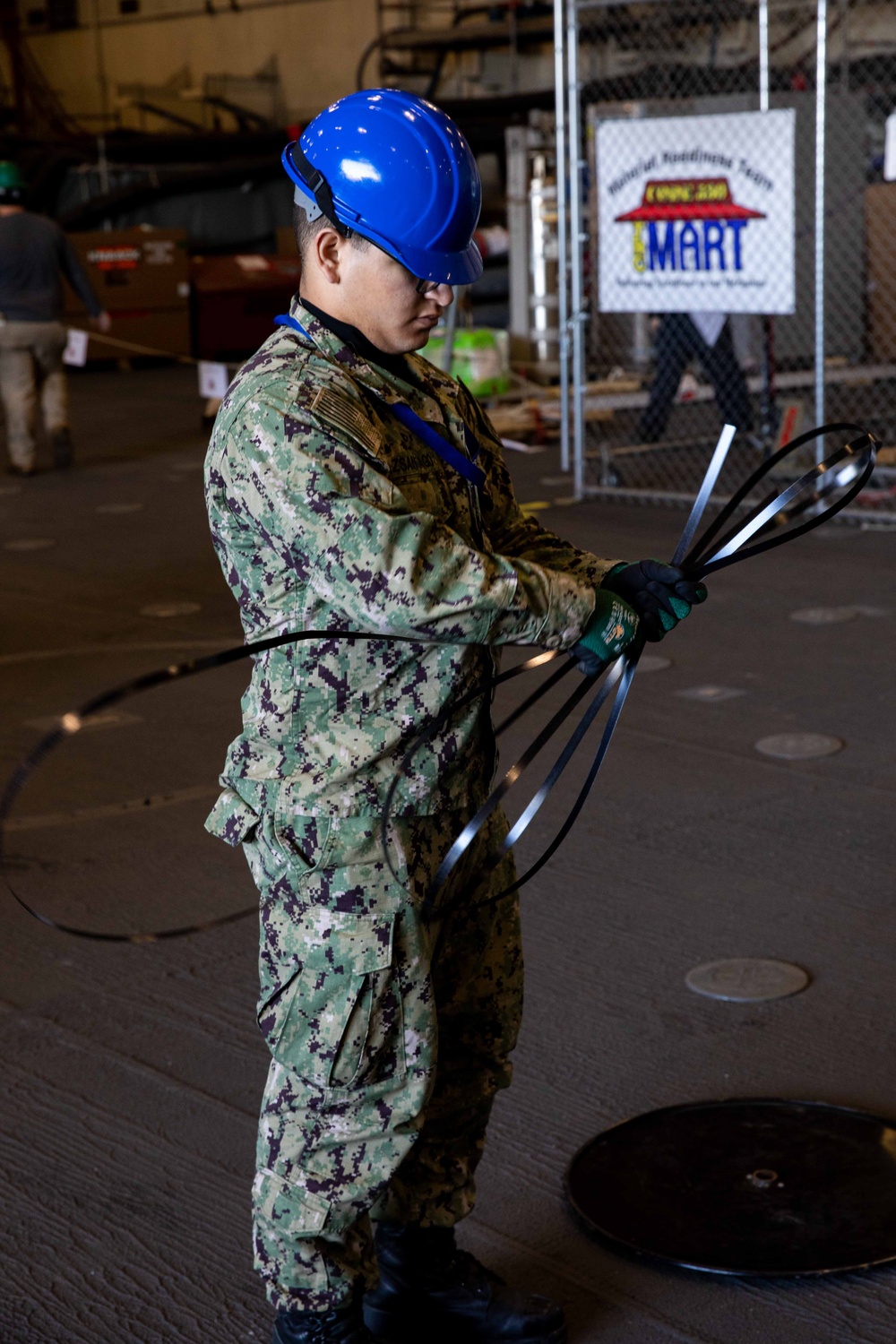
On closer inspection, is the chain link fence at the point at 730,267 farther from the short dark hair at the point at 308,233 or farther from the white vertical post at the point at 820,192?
the short dark hair at the point at 308,233

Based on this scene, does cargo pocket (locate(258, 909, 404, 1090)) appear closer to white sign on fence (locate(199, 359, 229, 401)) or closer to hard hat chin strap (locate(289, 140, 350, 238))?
hard hat chin strap (locate(289, 140, 350, 238))

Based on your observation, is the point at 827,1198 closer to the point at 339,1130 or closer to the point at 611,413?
the point at 339,1130

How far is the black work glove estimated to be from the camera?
6.87 ft

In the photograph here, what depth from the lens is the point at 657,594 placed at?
2098 mm

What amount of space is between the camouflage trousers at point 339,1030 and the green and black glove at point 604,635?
1.09 ft

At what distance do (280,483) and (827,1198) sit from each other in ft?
5.35

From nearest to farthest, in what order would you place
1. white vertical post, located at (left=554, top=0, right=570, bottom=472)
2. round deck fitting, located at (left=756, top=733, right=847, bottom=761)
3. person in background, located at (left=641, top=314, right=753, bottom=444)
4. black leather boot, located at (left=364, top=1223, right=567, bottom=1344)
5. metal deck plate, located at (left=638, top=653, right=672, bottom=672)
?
black leather boot, located at (left=364, top=1223, right=567, bottom=1344), round deck fitting, located at (left=756, top=733, right=847, bottom=761), metal deck plate, located at (left=638, top=653, right=672, bottom=672), white vertical post, located at (left=554, top=0, right=570, bottom=472), person in background, located at (left=641, top=314, right=753, bottom=444)

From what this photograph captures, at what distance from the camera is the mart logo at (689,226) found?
8.38m

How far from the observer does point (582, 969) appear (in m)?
3.63

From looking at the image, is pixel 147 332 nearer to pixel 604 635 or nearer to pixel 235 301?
pixel 235 301

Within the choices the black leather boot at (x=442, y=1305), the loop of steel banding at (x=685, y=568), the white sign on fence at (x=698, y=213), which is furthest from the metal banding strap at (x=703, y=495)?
the white sign on fence at (x=698, y=213)

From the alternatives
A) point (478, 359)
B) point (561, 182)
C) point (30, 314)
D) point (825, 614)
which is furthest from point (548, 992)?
point (478, 359)

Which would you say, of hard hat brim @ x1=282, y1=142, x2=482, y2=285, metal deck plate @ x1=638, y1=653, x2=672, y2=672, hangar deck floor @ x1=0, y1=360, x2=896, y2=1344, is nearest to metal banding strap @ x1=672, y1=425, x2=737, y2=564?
hard hat brim @ x1=282, y1=142, x2=482, y2=285

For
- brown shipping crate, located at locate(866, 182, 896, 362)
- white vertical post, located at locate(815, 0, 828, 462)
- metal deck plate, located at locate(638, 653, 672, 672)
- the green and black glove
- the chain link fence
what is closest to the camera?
the green and black glove
